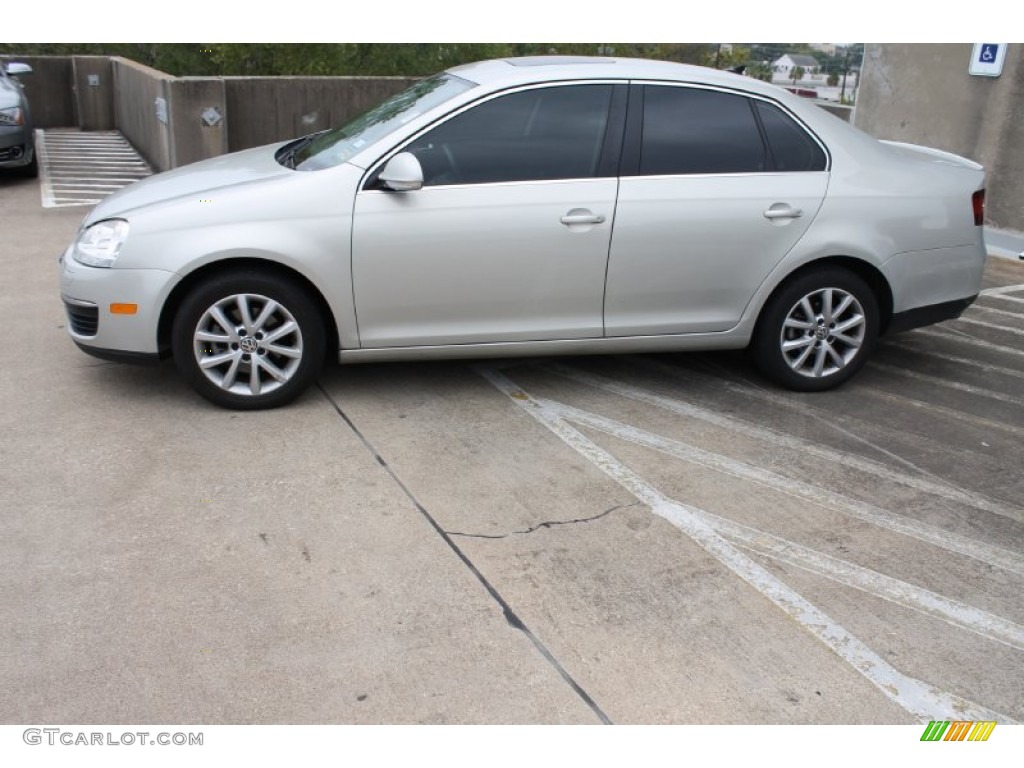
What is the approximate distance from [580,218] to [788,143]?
1.26m

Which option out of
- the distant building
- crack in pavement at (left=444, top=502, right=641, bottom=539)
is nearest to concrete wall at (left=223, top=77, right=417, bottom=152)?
the distant building

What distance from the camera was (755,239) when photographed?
17.8 feet

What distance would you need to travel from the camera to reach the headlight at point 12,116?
1107cm

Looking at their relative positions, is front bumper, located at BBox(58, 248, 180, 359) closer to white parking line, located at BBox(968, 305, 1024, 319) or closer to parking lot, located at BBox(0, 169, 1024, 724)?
parking lot, located at BBox(0, 169, 1024, 724)

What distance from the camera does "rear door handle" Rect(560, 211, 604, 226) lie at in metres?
5.19

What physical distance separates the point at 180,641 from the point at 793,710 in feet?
6.44

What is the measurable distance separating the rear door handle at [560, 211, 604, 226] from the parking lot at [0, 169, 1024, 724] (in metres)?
0.97

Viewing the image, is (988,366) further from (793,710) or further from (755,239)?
(793,710)

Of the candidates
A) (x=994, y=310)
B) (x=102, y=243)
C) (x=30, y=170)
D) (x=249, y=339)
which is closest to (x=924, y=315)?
(x=994, y=310)

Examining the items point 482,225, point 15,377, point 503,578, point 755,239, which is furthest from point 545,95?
point 15,377

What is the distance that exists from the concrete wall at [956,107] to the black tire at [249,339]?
24.2ft

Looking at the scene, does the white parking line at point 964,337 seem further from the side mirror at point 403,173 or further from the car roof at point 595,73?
the side mirror at point 403,173
